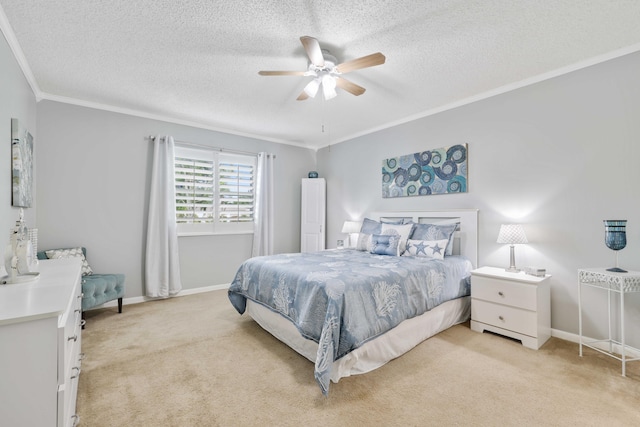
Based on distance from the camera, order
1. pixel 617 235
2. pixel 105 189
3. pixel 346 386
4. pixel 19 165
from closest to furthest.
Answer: pixel 346 386 < pixel 617 235 < pixel 19 165 < pixel 105 189

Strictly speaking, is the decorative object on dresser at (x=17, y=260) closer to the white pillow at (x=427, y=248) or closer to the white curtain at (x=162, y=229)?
the white curtain at (x=162, y=229)

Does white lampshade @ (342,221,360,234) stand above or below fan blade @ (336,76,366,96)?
below

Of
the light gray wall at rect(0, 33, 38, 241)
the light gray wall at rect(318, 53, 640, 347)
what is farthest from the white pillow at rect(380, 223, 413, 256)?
the light gray wall at rect(0, 33, 38, 241)

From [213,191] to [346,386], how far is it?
364cm

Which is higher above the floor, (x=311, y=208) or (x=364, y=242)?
(x=311, y=208)

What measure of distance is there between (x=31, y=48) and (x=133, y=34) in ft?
3.39

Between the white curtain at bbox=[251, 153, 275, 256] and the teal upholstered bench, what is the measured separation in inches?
81.0

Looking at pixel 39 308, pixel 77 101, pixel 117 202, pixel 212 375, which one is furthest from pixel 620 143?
pixel 77 101

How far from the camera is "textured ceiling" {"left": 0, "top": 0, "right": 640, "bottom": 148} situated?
2023 mm

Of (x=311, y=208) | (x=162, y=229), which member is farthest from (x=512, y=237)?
(x=162, y=229)

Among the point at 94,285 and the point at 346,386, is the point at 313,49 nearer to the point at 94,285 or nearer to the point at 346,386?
the point at 346,386

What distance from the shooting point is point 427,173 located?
399cm

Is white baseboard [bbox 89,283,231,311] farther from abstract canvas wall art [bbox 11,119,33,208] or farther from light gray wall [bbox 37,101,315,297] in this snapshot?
abstract canvas wall art [bbox 11,119,33,208]

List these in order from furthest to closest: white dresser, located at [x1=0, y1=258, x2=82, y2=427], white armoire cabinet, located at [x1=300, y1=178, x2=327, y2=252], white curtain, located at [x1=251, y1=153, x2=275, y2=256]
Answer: white armoire cabinet, located at [x1=300, y1=178, x2=327, y2=252], white curtain, located at [x1=251, y1=153, x2=275, y2=256], white dresser, located at [x1=0, y1=258, x2=82, y2=427]
